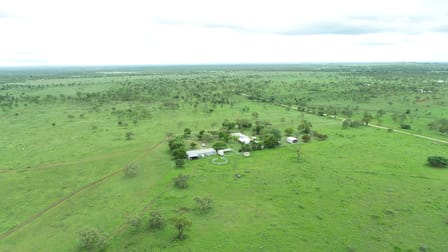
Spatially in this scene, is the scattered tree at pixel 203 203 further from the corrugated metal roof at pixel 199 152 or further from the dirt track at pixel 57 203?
the dirt track at pixel 57 203

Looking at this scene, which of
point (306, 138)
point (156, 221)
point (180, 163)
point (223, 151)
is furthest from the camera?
point (306, 138)

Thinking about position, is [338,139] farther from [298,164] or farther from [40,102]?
[40,102]

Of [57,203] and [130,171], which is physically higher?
[130,171]

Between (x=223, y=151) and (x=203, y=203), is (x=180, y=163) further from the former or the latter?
(x=203, y=203)

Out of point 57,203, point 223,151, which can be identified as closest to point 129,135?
point 223,151

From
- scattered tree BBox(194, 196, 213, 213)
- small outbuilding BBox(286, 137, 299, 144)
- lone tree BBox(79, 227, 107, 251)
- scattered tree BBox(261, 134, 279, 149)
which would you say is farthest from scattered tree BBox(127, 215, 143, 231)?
small outbuilding BBox(286, 137, 299, 144)

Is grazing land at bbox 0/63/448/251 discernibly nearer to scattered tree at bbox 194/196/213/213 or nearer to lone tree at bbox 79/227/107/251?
scattered tree at bbox 194/196/213/213

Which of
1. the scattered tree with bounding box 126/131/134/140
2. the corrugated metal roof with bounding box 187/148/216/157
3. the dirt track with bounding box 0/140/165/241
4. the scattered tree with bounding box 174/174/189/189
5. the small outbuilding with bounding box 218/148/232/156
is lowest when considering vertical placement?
the dirt track with bounding box 0/140/165/241

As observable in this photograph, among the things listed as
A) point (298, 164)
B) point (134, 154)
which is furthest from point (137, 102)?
point (298, 164)
